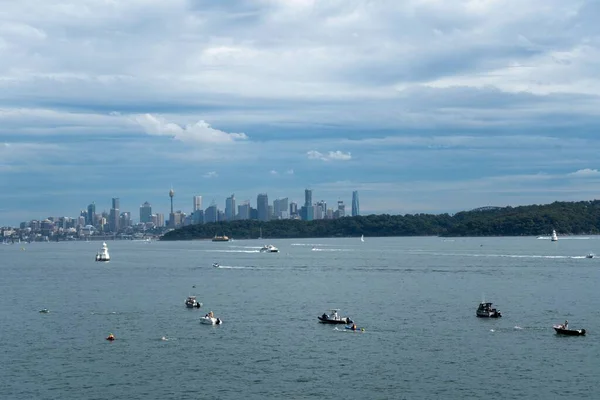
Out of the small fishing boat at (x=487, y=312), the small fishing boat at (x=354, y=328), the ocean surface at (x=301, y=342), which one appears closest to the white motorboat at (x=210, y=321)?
the ocean surface at (x=301, y=342)

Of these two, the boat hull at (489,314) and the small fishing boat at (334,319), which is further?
the boat hull at (489,314)

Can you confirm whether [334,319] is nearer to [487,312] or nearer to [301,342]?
[301,342]

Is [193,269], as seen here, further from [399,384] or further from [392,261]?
[399,384]

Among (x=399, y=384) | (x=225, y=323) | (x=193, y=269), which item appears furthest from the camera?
(x=193, y=269)

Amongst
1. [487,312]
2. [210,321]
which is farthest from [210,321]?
[487,312]

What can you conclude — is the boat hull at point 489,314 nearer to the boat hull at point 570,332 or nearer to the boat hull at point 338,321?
the boat hull at point 570,332

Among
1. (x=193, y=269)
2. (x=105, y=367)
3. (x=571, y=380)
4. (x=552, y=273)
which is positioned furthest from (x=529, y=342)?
(x=193, y=269)

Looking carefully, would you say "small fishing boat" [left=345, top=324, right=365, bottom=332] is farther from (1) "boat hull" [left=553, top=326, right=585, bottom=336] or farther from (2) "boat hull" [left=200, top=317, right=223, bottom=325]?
(1) "boat hull" [left=553, top=326, right=585, bottom=336]

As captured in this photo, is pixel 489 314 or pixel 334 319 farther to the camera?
pixel 489 314
